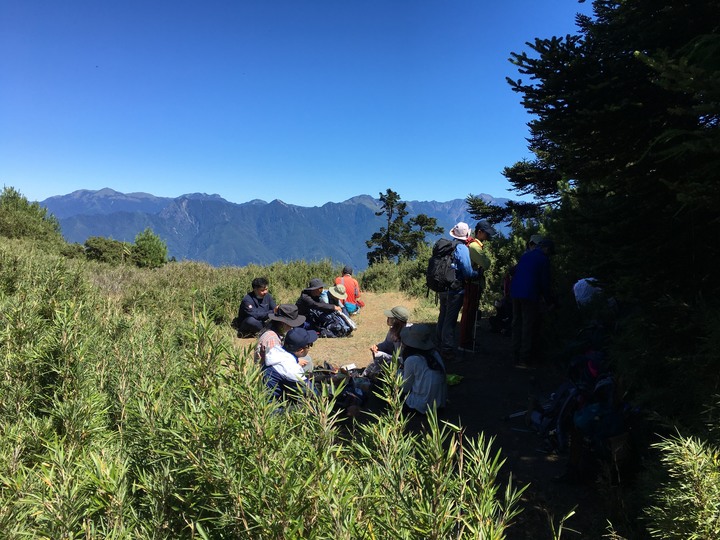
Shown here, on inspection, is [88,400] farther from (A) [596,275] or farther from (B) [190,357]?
(A) [596,275]

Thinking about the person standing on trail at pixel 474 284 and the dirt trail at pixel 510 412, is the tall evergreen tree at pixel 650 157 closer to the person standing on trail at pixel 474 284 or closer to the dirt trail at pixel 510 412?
the dirt trail at pixel 510 412

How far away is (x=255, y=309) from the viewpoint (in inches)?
306

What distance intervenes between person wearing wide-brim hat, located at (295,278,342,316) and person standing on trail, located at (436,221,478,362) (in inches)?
108

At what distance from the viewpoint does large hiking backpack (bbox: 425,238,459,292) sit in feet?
18.7

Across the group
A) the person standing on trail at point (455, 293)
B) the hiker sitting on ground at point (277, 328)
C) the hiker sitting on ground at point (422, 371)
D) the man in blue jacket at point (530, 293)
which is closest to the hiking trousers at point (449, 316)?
the person standing on trail at point (455, 293)

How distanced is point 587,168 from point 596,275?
121 centimetres

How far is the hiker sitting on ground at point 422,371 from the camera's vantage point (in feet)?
13.4

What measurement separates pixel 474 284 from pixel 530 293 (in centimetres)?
94

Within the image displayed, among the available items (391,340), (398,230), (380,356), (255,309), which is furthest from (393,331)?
(398,230)

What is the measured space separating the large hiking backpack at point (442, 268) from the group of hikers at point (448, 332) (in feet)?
0.15

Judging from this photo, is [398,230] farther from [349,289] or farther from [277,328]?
[277,328]

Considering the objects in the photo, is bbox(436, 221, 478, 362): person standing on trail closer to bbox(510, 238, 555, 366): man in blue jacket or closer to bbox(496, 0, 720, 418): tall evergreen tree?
bbox(510, 238, 555, 366): man in blue jacket

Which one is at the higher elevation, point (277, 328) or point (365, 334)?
point (277, 328)

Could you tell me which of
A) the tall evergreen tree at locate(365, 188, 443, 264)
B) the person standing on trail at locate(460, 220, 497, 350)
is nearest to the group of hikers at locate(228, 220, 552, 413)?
the person standing on trail at locate(460, 220, 497, 350)
